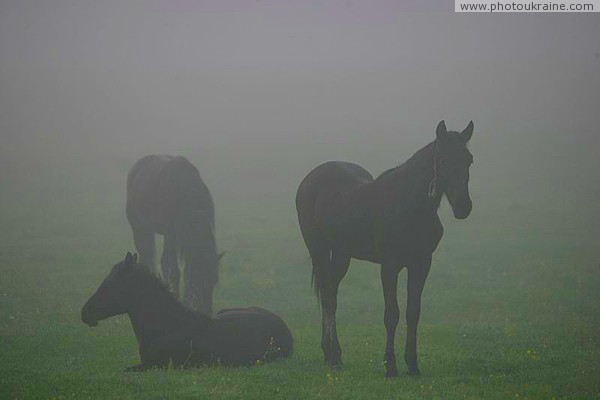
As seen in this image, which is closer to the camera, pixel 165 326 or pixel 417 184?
pixel 417 184

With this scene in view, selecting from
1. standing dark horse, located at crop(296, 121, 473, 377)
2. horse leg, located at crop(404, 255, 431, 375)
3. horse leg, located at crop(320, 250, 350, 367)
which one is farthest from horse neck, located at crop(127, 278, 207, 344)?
horse leg, located at crop(404, 255, 431, 375)

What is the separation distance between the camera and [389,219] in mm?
7535

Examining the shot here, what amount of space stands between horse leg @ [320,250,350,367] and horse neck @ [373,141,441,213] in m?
1.29

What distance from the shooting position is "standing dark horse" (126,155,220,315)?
11.0m

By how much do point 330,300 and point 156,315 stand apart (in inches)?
69.5

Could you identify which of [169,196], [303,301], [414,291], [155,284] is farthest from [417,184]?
[303,301]

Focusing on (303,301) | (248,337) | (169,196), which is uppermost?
Answer: (169,196)

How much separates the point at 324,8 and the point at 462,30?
11.1 ft

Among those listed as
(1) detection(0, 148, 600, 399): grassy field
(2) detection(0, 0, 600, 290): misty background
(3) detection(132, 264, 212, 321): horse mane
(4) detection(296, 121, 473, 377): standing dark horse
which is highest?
(2) detection(0, 0, 600, 290): misty background

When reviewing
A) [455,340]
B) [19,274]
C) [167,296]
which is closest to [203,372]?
[167,296]

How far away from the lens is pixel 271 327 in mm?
8617

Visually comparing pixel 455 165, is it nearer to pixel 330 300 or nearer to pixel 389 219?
pixel 389 219

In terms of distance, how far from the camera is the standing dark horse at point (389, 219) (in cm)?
704

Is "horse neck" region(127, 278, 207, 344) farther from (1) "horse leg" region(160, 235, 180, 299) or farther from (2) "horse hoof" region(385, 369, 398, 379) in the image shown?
(1) "horse leg" region(160, 235, 180, 299)
